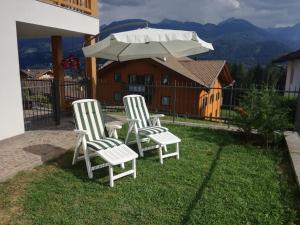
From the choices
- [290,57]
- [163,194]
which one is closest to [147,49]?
[163,194]

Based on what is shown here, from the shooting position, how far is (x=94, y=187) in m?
4.25

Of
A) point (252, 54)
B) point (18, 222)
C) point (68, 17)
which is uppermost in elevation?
point (252, 54)

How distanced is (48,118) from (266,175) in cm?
685

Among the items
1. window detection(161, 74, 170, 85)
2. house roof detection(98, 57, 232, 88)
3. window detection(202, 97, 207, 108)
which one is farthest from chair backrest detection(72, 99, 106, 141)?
window detection(161, 74, 170, 85)

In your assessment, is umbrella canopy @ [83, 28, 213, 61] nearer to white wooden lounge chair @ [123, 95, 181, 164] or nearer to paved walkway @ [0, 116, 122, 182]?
white wooden lounge chair @ [123, 95, 181, 164]

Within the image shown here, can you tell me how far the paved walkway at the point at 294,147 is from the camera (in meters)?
4.77

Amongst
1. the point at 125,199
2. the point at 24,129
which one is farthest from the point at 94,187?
the point at 24,129

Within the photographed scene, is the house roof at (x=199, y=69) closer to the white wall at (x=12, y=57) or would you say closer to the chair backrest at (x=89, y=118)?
the white wall at (x=12, y=57)

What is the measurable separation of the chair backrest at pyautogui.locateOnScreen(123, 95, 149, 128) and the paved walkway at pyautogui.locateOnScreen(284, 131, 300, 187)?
3104 millimetres

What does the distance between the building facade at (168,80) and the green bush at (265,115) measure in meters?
13.4

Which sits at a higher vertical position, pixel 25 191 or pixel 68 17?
pixel 68 17

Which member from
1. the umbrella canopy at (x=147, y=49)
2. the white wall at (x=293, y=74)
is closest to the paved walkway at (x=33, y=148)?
the umbrella canopy at (x=147, y=49)

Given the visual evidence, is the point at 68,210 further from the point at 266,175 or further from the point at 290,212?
the point at 266,175

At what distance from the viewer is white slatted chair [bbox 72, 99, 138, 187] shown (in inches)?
175
